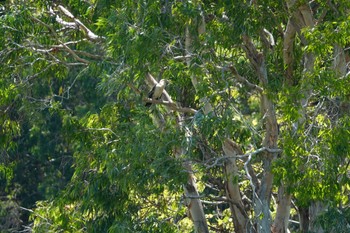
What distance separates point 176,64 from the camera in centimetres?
1195

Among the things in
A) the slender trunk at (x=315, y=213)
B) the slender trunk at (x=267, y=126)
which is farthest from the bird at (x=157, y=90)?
the slender trunk at (x=315, y=213)

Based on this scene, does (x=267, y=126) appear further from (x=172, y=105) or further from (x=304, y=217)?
(x=304, y=217)

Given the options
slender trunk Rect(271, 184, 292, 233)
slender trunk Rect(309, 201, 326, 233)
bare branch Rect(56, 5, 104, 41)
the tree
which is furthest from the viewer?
bare branch Rect(56, 5, 104, 41)

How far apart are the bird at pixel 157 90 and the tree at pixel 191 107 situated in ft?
0.42

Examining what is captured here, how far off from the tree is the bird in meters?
0.13

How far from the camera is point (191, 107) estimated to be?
14398 mm

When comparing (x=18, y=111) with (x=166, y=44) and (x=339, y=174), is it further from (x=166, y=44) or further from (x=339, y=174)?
(x=339, y=174)

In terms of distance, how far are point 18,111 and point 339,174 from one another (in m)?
5.39

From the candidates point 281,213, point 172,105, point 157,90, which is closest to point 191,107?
point 172,105

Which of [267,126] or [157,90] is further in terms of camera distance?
[267,126]

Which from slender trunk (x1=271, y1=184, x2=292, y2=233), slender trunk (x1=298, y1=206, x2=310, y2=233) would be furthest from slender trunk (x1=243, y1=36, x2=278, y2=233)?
slender trunk (x1=298, y1=206, x2=310, y2=233)

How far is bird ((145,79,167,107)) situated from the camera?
515 inches

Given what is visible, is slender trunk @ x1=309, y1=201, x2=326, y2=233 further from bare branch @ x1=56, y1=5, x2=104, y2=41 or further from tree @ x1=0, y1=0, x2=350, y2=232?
bare branch @ x1=56, y1=5, x2=104, y2=41

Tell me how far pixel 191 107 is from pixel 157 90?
4.50ft
